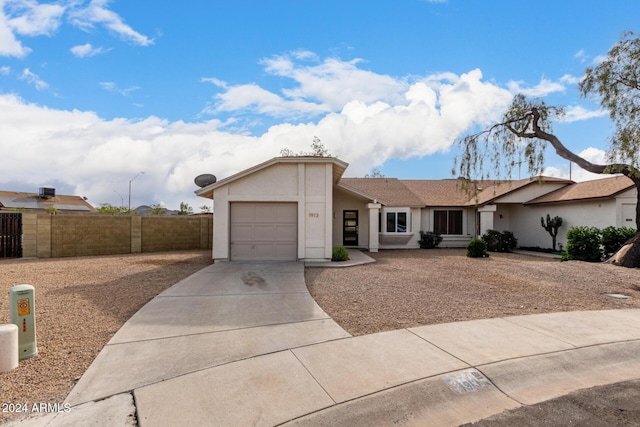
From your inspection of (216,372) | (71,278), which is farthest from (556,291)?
(71,278)

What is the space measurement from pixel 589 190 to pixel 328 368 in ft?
66.1

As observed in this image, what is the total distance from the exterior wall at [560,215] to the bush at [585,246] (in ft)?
8.25

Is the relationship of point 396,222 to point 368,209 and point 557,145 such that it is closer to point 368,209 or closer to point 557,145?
point 368,209

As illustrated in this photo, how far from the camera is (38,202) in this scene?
154ft

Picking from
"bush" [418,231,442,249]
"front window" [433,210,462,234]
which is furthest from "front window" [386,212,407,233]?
"front window" [433,210,462,234]

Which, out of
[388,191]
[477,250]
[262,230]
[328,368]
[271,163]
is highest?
[271,163]

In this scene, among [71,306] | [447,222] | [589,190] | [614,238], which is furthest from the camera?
[447,222]

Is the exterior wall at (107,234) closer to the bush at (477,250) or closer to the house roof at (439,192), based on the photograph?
the house roof at (439,192)

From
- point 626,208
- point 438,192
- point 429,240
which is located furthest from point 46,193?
point 626,208

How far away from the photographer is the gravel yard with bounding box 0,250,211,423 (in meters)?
4.44

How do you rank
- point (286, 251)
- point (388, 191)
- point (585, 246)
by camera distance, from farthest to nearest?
1. point (388, 191)
2. point (585, 246)
3. point (286, 251)

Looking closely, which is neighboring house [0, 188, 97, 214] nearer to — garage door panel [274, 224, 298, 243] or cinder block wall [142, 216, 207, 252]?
cinder block wall [142, 216, 207, 252]

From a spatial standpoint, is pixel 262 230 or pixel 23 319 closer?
pixel 23 319

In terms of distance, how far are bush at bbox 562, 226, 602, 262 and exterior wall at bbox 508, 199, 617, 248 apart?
8.25 feet
